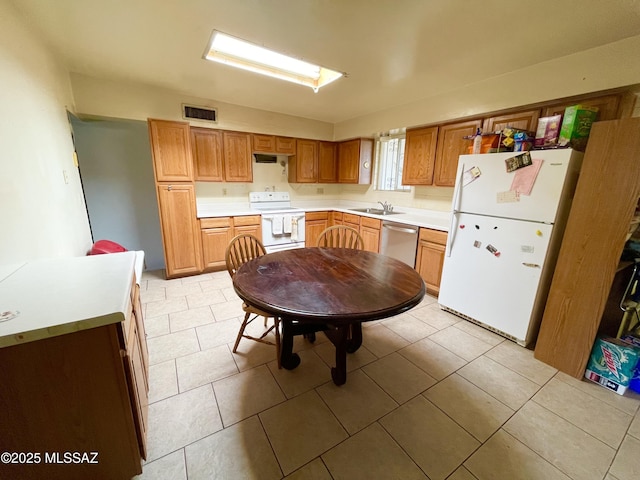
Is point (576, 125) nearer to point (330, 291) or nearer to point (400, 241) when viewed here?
point (400, 241)

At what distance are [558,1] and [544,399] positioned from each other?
2.42 m

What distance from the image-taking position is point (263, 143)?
393 cm

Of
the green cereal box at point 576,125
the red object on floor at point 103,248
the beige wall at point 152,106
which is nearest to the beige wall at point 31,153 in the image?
the red object on floor at point 103,248

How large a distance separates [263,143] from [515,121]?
3201 mm

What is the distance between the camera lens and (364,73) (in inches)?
96.9

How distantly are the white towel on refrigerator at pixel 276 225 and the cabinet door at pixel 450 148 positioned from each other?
2.28 m

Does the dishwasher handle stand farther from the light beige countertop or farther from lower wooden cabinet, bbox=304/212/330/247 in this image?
the light beige countertop

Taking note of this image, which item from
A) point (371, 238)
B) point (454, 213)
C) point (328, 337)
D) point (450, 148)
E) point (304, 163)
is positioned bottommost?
point (328, 337)

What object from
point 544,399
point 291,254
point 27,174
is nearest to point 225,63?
point 27,174

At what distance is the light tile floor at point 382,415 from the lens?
3.96 ft

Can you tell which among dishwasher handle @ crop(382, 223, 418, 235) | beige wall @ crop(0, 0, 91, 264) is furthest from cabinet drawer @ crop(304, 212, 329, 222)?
beige wall @ crop(0, 0, 91, 264)

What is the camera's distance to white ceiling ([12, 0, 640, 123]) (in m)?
1.53

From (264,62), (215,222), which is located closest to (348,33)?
(264,62)

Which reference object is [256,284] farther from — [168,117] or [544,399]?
[168,117]
